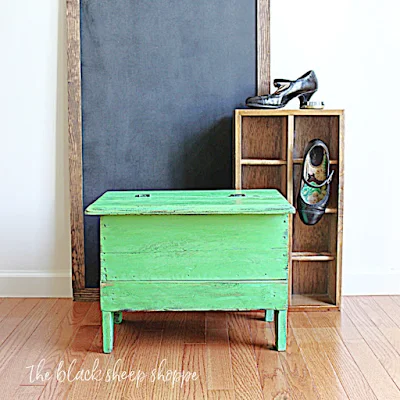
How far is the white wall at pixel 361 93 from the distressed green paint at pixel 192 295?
0.93 metres

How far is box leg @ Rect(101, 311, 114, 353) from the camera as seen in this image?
242cm

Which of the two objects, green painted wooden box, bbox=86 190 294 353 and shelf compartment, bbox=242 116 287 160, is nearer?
green painted wooden box, bbox=86 190 294 353

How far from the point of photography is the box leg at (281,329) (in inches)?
95.7

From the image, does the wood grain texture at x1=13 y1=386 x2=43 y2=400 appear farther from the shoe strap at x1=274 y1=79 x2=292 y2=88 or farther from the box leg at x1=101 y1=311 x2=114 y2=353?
the shoe strap at x1=274 y1=79 x2=292 y2=88

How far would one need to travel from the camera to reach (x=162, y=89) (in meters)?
3.03

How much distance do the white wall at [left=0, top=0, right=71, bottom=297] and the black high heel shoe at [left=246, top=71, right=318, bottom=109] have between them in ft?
3.23

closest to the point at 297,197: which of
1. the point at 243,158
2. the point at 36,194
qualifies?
the point at 243,158

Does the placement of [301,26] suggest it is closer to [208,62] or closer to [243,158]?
[208,62]

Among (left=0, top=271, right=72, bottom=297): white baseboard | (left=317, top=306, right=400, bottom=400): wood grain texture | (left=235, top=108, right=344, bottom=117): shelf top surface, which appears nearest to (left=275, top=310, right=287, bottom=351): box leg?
(left=317, top=306, right=400, bottom=400): wood grain texture

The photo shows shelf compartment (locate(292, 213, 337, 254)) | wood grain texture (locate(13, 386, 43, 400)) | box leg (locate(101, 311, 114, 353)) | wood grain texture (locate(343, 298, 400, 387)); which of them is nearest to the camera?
wood grain texture (locate(13, 386, 43, 400))

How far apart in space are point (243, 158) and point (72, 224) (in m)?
0.92

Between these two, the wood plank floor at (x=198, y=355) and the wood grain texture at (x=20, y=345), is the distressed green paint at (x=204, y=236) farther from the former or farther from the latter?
the wood grain texture at (x=20, y=345)

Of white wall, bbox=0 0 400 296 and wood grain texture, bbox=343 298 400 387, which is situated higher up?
white wall, bbox=0 0 400 296

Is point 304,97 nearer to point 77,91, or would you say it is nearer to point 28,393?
point 77,91
